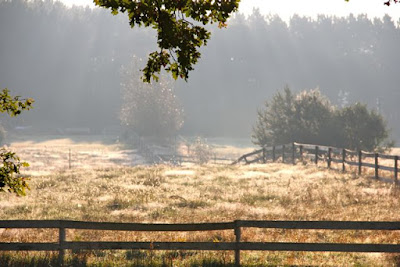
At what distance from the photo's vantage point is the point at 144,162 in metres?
64.2

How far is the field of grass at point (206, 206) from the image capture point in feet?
37.0

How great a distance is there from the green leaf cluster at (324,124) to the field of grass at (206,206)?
1424 cm

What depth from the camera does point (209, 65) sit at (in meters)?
135

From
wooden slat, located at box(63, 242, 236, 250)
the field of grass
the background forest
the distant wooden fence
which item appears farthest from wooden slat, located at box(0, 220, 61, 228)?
the background forest

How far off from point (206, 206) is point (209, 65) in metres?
117

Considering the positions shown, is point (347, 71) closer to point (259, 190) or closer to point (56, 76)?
point (56, 76)

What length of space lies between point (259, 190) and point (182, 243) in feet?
40.5

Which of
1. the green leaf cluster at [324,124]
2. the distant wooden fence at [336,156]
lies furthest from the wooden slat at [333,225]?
the green leaf cluster at [324,124]

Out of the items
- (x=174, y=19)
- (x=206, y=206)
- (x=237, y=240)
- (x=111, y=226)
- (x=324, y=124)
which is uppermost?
(x=174, y=19)

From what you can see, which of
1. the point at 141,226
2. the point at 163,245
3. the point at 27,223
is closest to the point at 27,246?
the point at 27,223

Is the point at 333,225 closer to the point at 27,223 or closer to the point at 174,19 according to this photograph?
the point at 174,19

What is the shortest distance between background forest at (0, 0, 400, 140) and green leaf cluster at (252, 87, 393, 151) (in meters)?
63.5

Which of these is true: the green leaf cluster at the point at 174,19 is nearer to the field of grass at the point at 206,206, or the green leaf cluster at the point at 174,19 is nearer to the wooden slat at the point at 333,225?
the wooden slat at the point at 333,225

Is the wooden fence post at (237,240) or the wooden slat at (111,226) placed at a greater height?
the wooden slat at (111,226)
